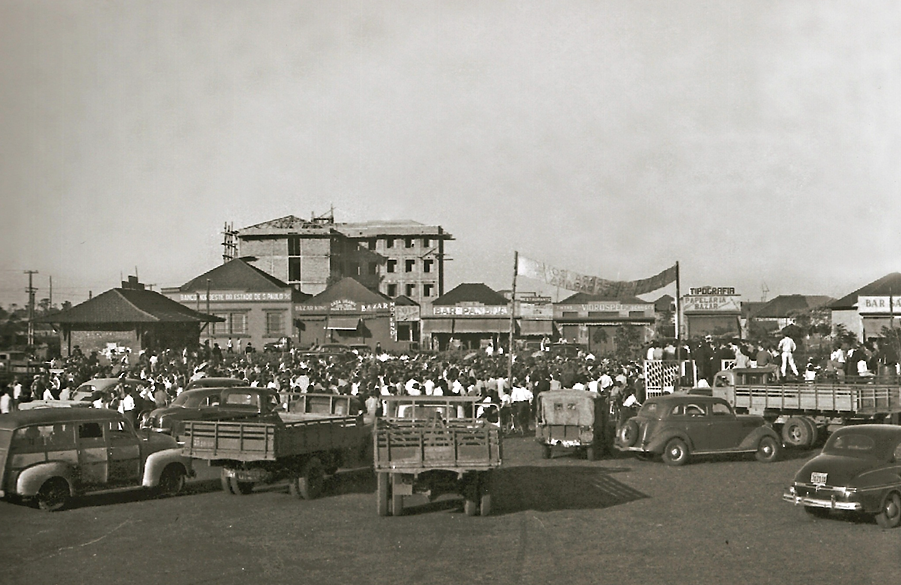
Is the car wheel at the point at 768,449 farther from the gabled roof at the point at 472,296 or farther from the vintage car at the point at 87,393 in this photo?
the gabled roof at the point at 472,296

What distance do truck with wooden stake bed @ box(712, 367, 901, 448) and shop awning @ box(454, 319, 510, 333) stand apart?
42.1 metres

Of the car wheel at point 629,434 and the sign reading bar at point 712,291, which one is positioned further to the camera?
the sign reading bar at point 712,291

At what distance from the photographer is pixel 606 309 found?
2739 inches

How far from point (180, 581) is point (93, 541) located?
8.44 ft

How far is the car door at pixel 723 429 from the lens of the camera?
1825cm

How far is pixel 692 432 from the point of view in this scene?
18.1 m

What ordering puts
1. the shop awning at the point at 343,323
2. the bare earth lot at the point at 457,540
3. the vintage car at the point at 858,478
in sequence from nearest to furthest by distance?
1. the bare earth lot at the point at 457,540
2. the vintage car at the point at 858,478
3. the shop awning at the point at 343,323

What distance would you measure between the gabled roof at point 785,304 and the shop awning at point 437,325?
164 feet

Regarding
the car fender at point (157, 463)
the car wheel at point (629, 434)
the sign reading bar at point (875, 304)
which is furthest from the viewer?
the sign reading bar at point (875, 304)

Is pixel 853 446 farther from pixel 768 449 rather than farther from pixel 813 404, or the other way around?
pixel 813 404

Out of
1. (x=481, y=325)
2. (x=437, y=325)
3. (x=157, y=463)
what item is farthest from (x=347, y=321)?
(x=157, y=463)

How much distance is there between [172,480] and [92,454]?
1466mm

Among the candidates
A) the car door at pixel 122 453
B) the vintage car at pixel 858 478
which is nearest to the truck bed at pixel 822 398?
the vintage car at pixel 858 478

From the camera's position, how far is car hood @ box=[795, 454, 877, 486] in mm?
11522
